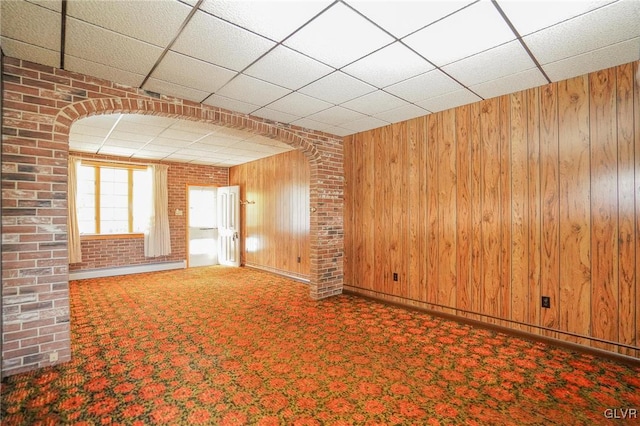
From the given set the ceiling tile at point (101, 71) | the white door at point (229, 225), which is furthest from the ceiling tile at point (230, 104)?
the white door at point (229, 225)

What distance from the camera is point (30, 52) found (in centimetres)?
244

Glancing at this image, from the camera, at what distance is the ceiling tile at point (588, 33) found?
6.49 ft

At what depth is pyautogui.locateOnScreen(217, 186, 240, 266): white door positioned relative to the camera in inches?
303

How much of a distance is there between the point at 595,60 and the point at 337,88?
7.46ft

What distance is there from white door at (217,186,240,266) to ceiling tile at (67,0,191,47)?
221 inches

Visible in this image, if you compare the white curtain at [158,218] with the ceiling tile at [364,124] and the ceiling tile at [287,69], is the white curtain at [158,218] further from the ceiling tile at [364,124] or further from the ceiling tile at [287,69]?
the ceiling tile at [287,69]

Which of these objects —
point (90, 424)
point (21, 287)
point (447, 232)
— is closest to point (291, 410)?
point (90, 424)

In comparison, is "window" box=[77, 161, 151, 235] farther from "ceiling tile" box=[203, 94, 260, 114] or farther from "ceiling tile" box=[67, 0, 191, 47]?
"ceiling tile" box=[67, 0, 191, 47]

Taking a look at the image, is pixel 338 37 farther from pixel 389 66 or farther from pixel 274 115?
pixel 274 115

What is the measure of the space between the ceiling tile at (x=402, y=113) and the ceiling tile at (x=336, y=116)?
0.31 meters

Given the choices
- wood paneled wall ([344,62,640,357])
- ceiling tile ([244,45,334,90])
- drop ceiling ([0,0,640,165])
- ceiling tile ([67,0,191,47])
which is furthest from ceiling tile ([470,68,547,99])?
ceiling tile ([67,0,191,47])

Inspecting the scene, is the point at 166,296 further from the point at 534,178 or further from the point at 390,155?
the point at 534,178

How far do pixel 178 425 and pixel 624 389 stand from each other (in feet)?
10.6

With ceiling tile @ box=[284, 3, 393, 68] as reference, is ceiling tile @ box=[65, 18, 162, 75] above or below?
above
